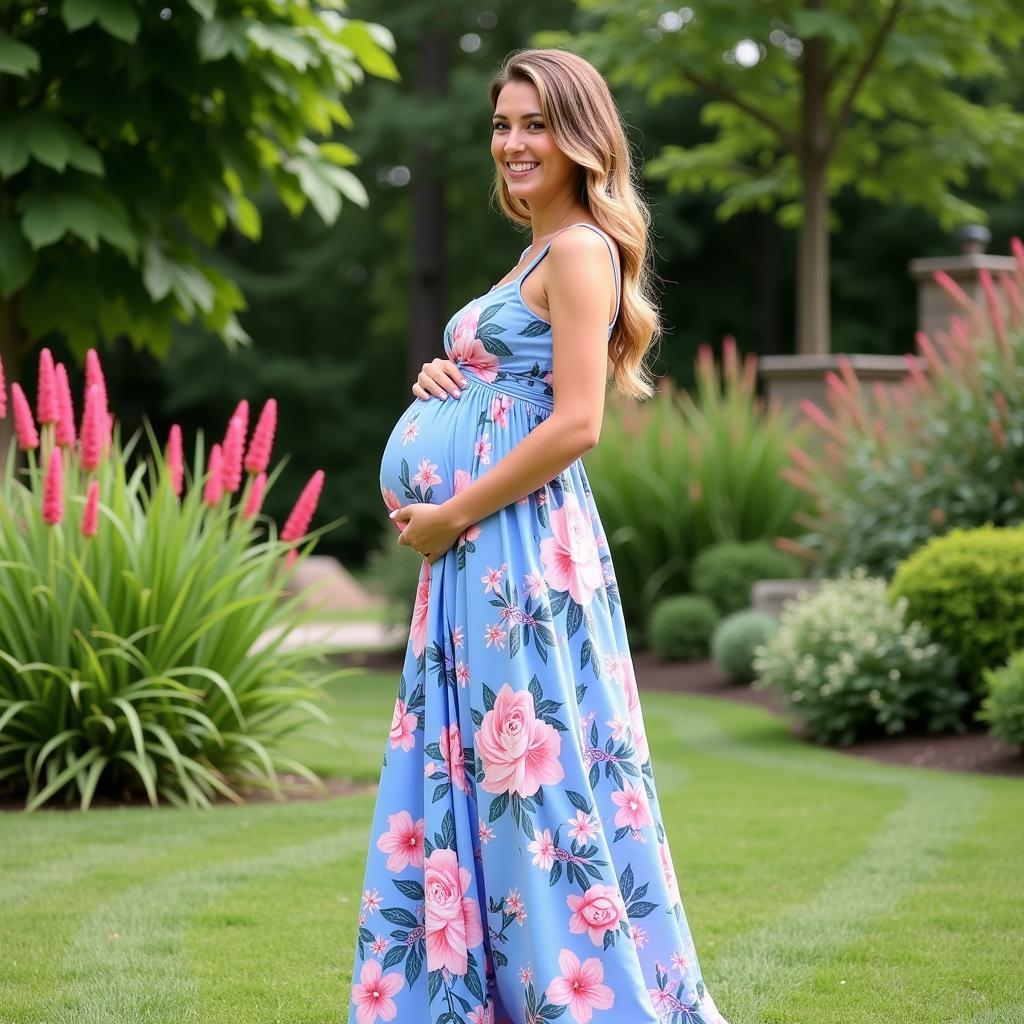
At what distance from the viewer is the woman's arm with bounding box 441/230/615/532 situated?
101 inches

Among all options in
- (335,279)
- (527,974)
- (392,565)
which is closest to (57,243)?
(527,974)

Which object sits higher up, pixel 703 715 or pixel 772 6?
pixel 772 6

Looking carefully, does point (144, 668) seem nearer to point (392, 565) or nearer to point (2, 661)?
point (2, 661)

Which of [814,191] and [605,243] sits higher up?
[814,191]

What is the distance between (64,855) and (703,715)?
4.65 meters

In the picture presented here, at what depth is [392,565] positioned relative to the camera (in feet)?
38.9

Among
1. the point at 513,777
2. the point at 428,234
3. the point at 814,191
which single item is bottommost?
the point at 513,777

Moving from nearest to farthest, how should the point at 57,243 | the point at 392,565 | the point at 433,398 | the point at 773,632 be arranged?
the point at 433,398 < the point at 57,243 < the point at 773,632 < the point at 392,565

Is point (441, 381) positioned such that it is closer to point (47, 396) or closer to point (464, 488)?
point (464, 488)

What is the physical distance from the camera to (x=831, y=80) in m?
13.0

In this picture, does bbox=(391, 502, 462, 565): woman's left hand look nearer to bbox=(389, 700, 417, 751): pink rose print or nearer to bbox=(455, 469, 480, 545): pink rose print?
bbox=(455, 469, 480, 545): pink rose print

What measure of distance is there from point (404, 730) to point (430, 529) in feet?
1.23

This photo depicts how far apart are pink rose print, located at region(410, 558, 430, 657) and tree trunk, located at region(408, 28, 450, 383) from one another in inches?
625

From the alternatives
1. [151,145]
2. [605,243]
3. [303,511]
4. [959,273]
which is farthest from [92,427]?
[959,273]
